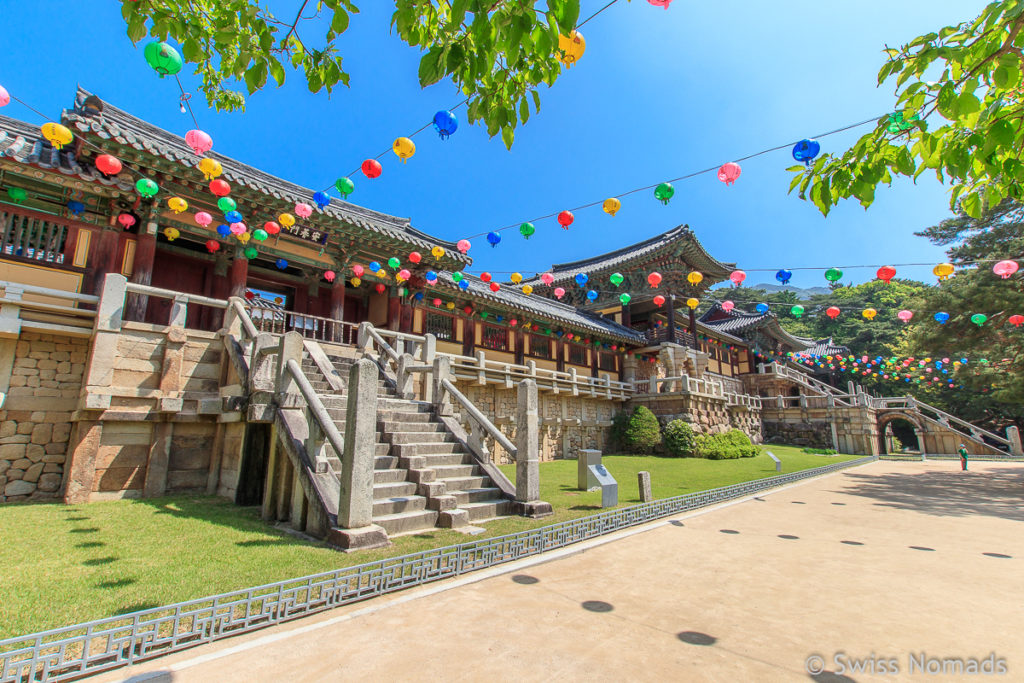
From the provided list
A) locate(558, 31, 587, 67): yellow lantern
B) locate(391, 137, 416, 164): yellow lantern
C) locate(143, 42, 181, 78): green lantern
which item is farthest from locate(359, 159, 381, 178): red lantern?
locate(558, 31, 587, 67): yellow lantern

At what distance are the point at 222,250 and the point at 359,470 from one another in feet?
29.7

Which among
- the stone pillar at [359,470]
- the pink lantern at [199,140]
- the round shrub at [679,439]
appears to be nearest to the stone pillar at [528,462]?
the stone pillar at [359,470]

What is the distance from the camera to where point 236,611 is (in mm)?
3566

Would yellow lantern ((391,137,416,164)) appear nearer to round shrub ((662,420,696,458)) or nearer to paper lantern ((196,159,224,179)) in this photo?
paper lantern ((196,159,224,179))

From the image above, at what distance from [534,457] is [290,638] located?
15.5 ft

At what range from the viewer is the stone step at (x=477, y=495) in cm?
706

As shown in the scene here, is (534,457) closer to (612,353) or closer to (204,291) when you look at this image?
(204,291)

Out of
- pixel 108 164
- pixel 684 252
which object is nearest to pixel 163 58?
pixel 108 164

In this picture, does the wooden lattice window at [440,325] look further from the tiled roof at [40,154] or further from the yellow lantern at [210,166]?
the tiled roof at [40,154]

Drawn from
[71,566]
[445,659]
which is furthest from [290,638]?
[71,566]

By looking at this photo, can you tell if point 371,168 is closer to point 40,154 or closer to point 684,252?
point 40,154

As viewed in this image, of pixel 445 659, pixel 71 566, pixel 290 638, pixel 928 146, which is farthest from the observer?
pixel 71 566

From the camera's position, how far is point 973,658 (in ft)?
10.2

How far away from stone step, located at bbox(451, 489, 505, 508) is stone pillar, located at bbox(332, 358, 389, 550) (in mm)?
1552
